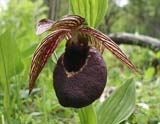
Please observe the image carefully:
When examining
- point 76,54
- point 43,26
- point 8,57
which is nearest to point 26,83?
point 8,57

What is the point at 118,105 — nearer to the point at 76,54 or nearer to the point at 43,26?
the point at 76,54

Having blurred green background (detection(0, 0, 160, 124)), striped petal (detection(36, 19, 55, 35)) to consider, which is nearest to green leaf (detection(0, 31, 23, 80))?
blurred green background (detection(0, 0, 160, 124))

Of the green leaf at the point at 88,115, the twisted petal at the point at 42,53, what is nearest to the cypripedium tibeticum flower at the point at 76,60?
the twisted petal at the point at 42,53

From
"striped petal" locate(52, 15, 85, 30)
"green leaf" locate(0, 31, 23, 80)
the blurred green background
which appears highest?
"striped petal" locate(52, 15, 85, 30)

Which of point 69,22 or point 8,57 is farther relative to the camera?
point 8,57

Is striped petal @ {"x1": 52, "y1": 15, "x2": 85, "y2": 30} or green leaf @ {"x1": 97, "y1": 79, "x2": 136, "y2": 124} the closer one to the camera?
striped petal @ {"x1": 52, "y1": 15, "x2": 85, "y2": 30}

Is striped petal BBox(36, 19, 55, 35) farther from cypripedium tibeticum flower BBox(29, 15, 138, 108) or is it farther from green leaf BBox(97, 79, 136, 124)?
green leaf BBox(97, 79, 136, 124)

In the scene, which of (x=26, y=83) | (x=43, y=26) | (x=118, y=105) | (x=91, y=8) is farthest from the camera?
(x=26, y=83)
